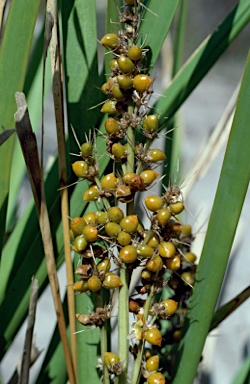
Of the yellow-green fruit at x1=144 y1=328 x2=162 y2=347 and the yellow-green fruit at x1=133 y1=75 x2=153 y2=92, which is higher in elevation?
the yellow-green fruit at x1=133 y1=75 x2=153 y2=92

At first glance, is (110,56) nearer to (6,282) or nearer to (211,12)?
(6,282)

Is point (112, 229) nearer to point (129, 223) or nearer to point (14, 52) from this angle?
point (129, 223)

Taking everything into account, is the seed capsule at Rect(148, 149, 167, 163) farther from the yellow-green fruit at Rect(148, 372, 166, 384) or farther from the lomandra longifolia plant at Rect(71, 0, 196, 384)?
the yellow-green fruit at Rect(148, 372, 166, 384)

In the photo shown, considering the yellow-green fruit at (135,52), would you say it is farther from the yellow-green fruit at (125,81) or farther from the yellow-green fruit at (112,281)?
the yellow-green fruit at (112,281)

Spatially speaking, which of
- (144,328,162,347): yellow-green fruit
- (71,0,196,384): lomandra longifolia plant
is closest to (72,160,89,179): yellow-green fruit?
(71,0,196,384): lomandra longifolia plant

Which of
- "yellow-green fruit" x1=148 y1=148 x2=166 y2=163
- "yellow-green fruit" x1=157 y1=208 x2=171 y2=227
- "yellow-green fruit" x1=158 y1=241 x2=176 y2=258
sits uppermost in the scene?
"yellow-green fruit" x1=148 y1=148 x2=166 y2=163

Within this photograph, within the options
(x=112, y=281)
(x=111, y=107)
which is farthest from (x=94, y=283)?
(x=111, y=107)
